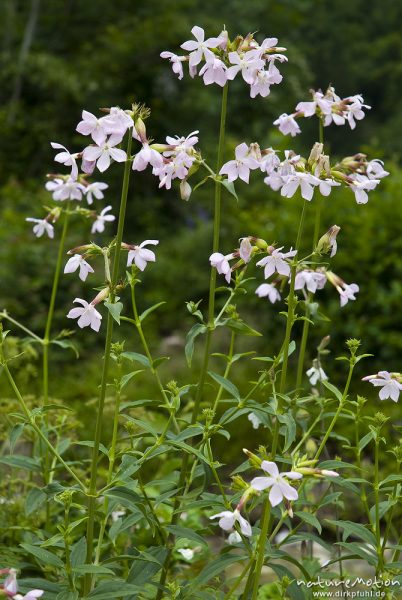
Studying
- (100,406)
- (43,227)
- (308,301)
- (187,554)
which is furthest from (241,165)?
(187,554)

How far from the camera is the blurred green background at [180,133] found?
483 centimetres

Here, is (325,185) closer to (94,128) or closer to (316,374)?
(94,128)

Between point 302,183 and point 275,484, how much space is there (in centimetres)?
65

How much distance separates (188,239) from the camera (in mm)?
6914

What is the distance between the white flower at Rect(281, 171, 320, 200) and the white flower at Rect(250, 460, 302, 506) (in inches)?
23.0

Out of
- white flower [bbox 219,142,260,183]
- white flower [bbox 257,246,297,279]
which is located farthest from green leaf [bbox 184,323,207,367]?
white flower [bbox 219,142,260,183]

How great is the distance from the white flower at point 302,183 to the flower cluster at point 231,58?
22 cm

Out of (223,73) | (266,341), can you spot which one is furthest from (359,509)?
(223,73)

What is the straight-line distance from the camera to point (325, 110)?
1909 millimetres

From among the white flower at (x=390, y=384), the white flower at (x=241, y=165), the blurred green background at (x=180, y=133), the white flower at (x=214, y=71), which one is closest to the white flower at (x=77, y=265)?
the white flower at (x=241, y=165)

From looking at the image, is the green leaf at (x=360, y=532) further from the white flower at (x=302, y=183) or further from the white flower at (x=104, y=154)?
the white flower at (x=104, y=154)

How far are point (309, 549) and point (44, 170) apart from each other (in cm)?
766

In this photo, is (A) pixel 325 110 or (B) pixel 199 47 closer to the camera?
(B) pixel 199 47

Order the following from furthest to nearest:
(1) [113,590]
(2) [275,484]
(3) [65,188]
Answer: (3) [65,188] → (1) [113,590] → (2) [275,484]
